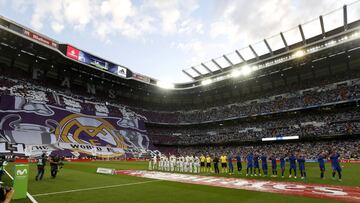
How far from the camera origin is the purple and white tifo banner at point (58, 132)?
144 feet

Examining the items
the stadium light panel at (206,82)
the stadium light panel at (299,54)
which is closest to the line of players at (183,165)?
the stadium light panel at (299,54)

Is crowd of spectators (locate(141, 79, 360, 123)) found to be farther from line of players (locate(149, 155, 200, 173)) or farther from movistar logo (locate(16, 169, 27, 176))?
movistar logo (locate(16, 169, 27, 176))

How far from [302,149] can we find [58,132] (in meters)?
49.6

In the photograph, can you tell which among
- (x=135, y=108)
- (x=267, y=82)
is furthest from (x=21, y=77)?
(x=267, y=82)

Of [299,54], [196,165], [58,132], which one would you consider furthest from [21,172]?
[299,54]

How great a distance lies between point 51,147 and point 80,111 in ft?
47.5

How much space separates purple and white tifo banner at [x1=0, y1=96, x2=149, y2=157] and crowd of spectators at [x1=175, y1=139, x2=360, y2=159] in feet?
69.8

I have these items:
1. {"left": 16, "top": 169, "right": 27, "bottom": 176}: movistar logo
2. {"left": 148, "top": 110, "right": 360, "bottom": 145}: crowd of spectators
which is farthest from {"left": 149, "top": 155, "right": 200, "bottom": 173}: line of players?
{"left": 148, "top": 110, "right": 360, "bottom": 145}: crowd of spectators

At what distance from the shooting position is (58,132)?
5066 cm

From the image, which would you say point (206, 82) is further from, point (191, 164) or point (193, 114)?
point (191, 164)

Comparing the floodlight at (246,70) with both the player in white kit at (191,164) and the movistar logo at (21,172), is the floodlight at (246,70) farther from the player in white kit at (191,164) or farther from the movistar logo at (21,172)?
the movistar logo at (21,172)

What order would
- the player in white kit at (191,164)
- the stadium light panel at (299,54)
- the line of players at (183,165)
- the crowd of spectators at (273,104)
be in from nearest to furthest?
the line of players at (183,165) < the player in white kit at (191,164) < the stadium light panel at (299,54) < the crowd of spectators at (273,104)

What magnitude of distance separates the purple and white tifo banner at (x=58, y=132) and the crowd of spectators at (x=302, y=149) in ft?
69.8

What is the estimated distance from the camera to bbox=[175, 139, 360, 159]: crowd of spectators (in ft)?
148
